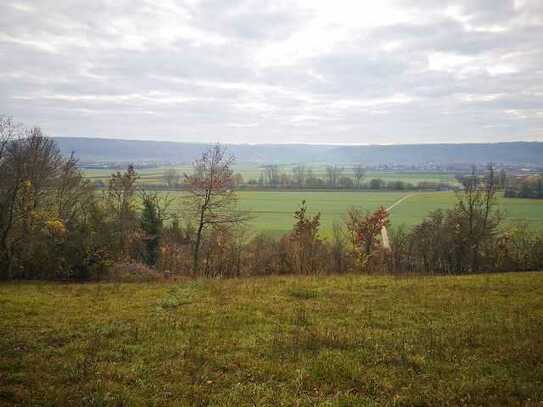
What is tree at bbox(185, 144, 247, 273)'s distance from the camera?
1268 inches

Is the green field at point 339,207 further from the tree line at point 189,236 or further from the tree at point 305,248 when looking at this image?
the tree at point 305,248

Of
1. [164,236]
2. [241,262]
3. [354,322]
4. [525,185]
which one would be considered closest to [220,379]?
[354,322]

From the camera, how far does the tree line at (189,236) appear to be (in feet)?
80.7

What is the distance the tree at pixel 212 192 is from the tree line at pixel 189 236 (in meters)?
0.09

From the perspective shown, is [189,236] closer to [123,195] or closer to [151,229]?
[151,229]

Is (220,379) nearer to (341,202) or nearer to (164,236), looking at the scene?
(164,236)

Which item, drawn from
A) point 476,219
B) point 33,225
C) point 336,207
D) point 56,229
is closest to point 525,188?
point 336,207

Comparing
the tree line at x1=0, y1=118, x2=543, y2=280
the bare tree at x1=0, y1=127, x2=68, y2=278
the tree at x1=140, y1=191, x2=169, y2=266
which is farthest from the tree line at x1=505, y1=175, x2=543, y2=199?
the bare tree at x1=0, y1=127, x2=68, y2=278

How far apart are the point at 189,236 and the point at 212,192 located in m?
12.2

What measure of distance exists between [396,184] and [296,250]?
4328 inches

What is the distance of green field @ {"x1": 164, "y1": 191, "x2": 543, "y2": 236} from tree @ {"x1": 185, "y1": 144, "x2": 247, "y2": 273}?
25.2 meters

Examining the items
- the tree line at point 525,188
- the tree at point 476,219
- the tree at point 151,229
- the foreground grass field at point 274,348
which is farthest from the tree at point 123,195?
the tree line at point 525,188

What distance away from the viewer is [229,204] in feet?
108

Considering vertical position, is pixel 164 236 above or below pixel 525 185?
below
